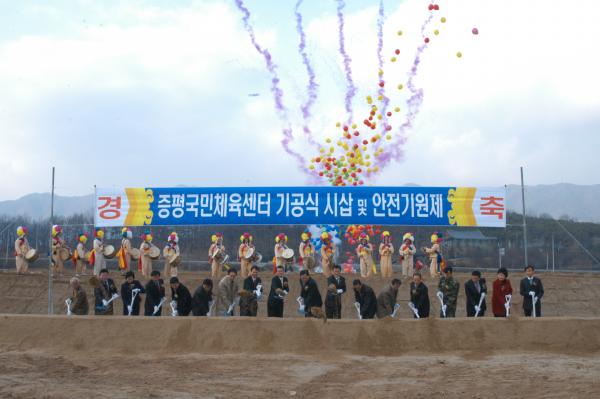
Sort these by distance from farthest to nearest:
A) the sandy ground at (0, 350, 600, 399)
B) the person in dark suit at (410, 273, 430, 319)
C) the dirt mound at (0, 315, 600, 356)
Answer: the person in dark suit at (410, 273, 430, 319), the dirt mound at (0, 315, 600, 356), the sandy ground at (0, 350, 600, 399)

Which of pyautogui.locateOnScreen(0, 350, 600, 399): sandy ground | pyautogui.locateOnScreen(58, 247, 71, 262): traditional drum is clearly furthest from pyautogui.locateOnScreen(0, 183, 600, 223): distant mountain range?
pyautogui.locateOnScreen(0, 350, 600, 399): sandy ground

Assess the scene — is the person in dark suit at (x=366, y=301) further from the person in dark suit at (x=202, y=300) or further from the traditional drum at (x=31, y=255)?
the traditional drum at (x=31, y=255)

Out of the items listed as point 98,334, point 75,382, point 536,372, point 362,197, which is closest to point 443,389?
point 536,372

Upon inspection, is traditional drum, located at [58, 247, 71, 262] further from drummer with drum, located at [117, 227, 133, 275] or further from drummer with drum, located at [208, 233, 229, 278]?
drummer with drum, located at [208, 233, 229, 278]

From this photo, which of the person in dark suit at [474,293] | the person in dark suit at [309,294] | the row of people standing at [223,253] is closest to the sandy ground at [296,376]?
the person in dark suit at [309,294]

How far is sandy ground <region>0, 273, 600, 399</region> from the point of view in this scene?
8102mm

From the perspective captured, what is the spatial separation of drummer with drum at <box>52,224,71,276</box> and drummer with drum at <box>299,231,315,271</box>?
25.3 ft

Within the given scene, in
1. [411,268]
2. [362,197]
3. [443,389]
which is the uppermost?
[362,197]

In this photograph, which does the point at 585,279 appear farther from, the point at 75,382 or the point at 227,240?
the point at 75,382

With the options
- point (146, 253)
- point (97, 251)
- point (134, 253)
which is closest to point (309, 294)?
point (146, 253)

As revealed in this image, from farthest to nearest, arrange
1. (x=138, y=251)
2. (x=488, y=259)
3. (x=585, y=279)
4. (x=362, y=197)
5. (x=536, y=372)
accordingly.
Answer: (x=488, y=259)
(x=138, y=251)
(x=585, y=279)
(x=362, y=197)
(x=536, y=372)

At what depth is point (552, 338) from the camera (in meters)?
10.8

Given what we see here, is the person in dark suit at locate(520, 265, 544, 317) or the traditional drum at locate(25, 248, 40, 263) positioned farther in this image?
the traditional drum at locate(25, 248, 40, 263)

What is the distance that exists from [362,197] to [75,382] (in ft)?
39.1
